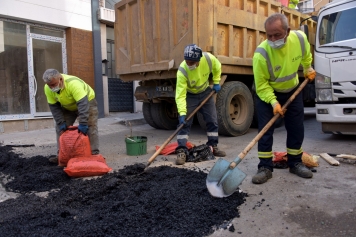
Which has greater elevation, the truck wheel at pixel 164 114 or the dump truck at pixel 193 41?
the dump truck at pixel 193 41

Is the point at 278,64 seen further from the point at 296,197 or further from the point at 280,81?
the point at 296,197

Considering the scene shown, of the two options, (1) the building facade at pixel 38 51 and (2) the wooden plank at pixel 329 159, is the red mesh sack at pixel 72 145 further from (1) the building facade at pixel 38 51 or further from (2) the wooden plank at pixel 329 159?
(1) the building facade at pixel 38 51

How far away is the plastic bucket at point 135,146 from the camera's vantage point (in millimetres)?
4941

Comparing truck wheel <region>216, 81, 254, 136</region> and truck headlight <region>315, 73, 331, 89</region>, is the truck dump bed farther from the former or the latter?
truck headlight <region>315, 73, 331, 89</region>

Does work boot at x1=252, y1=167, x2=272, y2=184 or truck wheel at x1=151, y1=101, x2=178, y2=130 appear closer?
work boot at x1=252, y1=167, x2=272, y2=184

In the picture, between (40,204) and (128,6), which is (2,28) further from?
(40,204)

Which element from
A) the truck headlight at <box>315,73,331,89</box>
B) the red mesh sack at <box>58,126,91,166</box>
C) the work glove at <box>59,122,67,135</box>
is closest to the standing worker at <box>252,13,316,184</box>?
the truck headlight at <box>315,73,331,89</box>

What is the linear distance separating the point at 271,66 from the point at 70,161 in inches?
102

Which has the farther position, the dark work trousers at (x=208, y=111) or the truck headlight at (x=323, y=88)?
the truck headlight at (x=323, y=88)

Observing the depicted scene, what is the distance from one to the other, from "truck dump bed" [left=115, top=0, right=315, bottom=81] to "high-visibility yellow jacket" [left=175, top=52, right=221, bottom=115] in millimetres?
748

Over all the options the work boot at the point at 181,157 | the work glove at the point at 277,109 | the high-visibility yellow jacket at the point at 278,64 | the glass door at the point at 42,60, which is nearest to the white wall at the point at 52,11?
the glass door at the point at 42,60

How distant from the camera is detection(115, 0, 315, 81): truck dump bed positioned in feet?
17.9

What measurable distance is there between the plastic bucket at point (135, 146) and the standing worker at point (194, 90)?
0.64m

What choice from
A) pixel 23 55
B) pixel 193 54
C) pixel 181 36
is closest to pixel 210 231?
pixel 193 54
